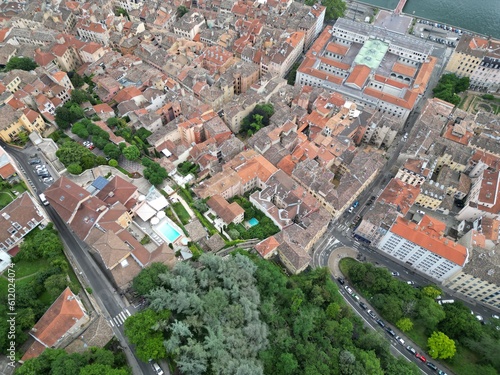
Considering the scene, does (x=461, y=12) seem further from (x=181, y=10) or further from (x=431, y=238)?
(x=431, y=238)

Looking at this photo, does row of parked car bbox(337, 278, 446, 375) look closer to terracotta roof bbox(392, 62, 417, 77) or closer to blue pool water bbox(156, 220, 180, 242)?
blue pool water bbox(156, 220, 180, 242)

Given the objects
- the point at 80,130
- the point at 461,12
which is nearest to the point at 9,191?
the point at 80,130

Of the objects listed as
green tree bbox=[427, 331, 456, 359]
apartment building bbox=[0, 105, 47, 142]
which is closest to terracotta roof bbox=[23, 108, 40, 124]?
apartment building bbox=[0, 105, 47, 142]

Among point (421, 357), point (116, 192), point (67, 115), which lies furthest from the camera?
point (67, 115)

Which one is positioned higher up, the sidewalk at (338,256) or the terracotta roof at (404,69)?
the terracotta roof at (404,69)

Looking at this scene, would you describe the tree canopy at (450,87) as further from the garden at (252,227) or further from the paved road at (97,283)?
the paved road at (97,283)

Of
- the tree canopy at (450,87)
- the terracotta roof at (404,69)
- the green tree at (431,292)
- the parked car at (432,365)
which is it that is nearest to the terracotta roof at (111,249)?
the green tree at (431,292)
